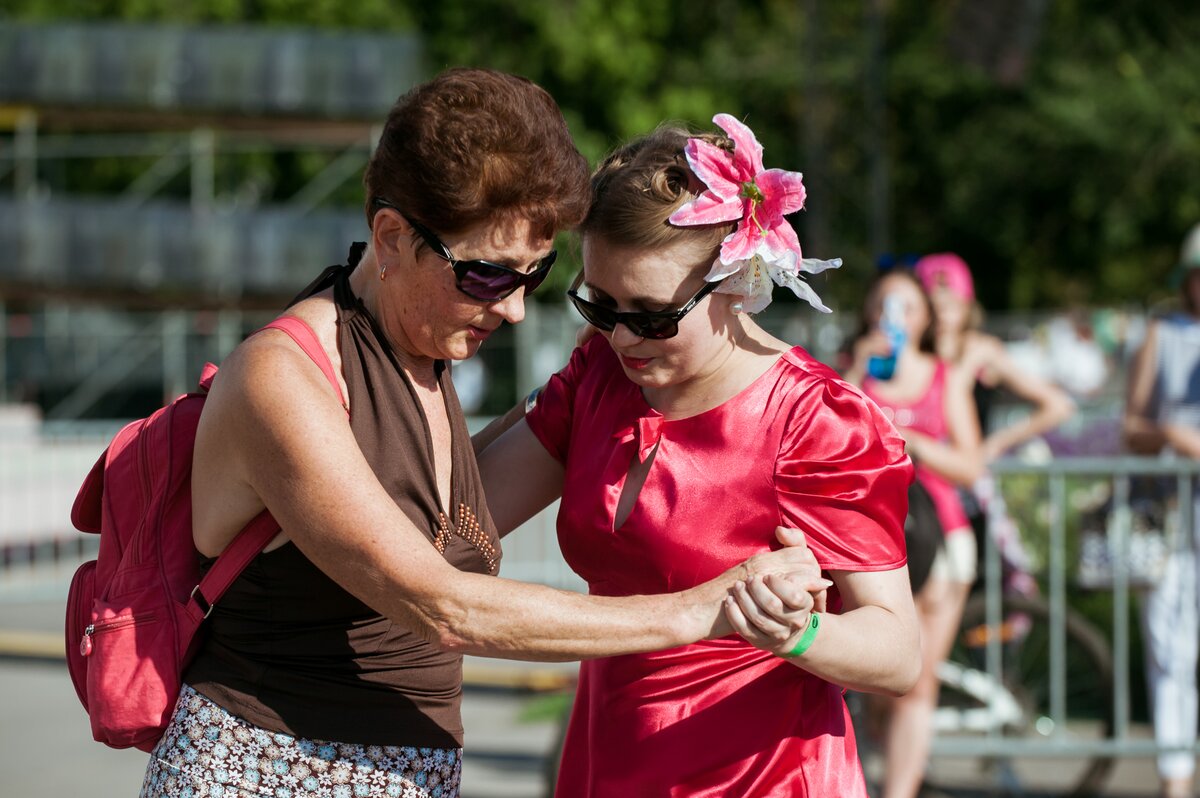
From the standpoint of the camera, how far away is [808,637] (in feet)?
6.97

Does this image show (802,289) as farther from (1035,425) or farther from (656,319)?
(1035,425)

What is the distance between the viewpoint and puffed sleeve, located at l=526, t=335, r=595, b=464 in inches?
103

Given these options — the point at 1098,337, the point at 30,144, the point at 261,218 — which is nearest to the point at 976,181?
the point at 1098,337

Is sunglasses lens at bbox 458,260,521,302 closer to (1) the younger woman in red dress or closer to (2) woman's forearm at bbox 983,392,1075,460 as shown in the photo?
(1) the younger woman in red dress

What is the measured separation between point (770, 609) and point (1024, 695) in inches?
165

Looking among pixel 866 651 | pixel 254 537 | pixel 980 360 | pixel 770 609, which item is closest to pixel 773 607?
pixel 770 609

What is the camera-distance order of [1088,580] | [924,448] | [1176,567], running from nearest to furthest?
[924,448] → [1176,567] → [1088,580]

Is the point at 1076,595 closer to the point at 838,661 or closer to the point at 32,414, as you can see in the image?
the point at 838,661

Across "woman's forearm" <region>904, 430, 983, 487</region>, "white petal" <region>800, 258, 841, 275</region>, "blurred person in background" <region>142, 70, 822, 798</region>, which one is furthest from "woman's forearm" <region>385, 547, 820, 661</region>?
"woman's forearm" <region>904, 430, 983, 487</region>

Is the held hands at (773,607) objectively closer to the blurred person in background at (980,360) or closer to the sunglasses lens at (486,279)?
the sunglasses lens at (486,279)

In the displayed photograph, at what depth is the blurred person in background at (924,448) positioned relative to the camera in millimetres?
5039

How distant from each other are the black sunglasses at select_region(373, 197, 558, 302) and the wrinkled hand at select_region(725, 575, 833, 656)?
58 centimetres

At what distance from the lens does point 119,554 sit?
2.22m

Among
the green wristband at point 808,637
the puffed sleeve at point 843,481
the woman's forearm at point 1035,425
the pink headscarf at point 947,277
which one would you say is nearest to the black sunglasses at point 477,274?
the puffed sleeve at point 843,481
